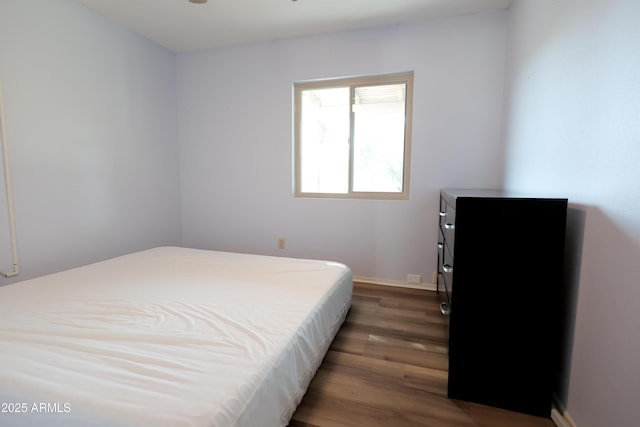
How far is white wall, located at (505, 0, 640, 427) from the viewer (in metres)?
0.90

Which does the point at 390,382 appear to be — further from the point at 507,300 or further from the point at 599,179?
the point at 599,179

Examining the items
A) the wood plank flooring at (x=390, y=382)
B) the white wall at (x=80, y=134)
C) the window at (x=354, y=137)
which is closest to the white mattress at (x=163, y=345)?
the wood plank flooring at (x=390, y=382)

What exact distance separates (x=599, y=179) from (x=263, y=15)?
8.77 feet

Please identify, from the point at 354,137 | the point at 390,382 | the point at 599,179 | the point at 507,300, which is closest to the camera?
the point at 599,179

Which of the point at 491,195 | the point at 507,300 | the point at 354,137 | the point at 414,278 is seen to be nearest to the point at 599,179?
the point at 491,195

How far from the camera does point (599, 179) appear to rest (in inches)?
41.8

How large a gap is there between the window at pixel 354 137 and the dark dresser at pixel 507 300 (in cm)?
157

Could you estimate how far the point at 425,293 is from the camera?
2648 millimetres

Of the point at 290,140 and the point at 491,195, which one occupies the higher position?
the point at 290,140

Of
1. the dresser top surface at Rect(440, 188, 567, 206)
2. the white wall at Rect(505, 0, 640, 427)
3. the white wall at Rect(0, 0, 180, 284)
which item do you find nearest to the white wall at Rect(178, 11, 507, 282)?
the white wall at Rect(0, 0, 180, 284)

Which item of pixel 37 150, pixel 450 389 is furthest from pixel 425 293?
pixel 37 150

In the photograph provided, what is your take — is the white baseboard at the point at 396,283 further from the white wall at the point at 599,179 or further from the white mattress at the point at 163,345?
the white wall at the point at 599,179

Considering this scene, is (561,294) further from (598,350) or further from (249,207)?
(249,207)

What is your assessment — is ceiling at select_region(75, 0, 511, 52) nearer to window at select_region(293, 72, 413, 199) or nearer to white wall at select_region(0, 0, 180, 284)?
white wall at select_region(0, 0, 180, 284)
